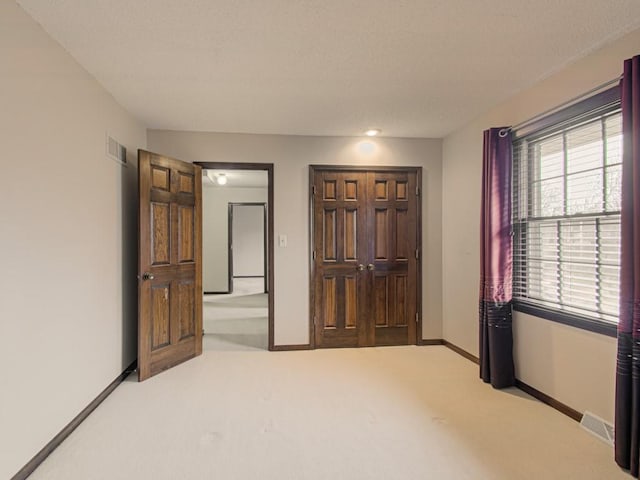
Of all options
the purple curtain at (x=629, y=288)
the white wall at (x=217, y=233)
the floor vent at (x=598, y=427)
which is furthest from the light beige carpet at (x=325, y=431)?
the white wall at (x=217, y=233)

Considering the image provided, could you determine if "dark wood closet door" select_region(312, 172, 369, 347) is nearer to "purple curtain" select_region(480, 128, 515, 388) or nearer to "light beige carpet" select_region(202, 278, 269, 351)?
"light beige carpet" select_region(202, 278, 269, 351)

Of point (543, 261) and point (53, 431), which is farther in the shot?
point (543, 261)

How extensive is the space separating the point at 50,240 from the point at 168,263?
4.39 feet

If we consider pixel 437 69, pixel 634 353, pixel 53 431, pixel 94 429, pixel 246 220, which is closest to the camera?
pixel 634 353

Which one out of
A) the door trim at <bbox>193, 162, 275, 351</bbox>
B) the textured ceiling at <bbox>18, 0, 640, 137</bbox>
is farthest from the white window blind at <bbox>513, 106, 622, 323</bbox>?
the door trim at <bbox>193, 162, 275, 351</bbox>

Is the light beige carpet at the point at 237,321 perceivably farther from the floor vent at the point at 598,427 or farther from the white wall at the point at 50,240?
the floor vent at the point at 598,427

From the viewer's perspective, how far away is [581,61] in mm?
2322

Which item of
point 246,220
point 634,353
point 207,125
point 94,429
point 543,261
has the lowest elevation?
point 94,429

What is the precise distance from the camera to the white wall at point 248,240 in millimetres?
10242

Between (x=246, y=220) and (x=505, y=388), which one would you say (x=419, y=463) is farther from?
(x=246, y=220)

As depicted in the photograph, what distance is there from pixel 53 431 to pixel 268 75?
268 centimetres

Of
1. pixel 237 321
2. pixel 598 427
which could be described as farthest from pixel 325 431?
pixel 237 321

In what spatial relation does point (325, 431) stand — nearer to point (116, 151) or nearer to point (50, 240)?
point (50, 240)

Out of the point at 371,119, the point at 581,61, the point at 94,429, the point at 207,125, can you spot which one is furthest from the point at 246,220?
the point at 581,61
